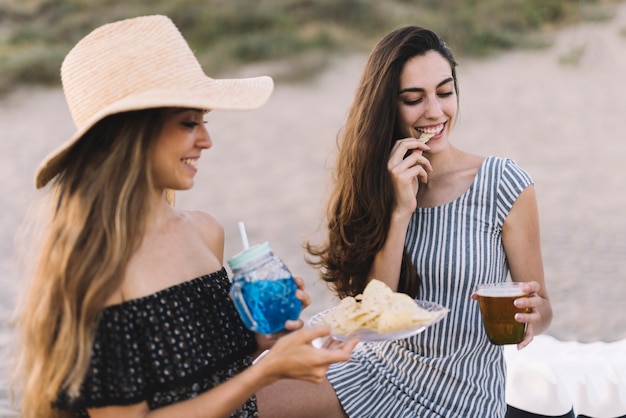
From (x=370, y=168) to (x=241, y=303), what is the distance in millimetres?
1070

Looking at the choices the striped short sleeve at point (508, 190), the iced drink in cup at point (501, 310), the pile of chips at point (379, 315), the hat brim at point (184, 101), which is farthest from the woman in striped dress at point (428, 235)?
the hat brim at point (184, 101)

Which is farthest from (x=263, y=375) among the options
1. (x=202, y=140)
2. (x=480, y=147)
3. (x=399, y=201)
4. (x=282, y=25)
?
(x=282, y=25)

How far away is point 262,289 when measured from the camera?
82.0 inches

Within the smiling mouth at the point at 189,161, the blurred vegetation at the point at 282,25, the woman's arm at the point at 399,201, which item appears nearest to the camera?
the smiling mouth at the point at 189,161

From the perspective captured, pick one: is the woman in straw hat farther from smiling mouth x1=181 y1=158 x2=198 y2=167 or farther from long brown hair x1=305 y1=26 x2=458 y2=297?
long brown hair x1=305 y1=26 x2=458 y2=297

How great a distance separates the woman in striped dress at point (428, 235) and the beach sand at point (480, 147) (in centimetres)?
568

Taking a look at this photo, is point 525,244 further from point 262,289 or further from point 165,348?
point 165,348

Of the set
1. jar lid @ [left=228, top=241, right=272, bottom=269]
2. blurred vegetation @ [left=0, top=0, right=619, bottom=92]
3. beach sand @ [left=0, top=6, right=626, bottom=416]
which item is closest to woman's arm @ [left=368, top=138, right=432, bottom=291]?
jar lid @ [left=228, top=241, right=272, bottom=269]

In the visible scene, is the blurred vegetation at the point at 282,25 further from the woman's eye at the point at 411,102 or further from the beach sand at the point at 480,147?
the woman's eye at the point at 411,102

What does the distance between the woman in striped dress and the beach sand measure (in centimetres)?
568

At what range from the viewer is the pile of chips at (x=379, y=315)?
2.26 meters

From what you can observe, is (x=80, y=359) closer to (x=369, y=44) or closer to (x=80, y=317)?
(x=80, y=317)

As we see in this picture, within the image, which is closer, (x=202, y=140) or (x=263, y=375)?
(x=263, y=375)

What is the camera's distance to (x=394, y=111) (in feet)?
9.73
